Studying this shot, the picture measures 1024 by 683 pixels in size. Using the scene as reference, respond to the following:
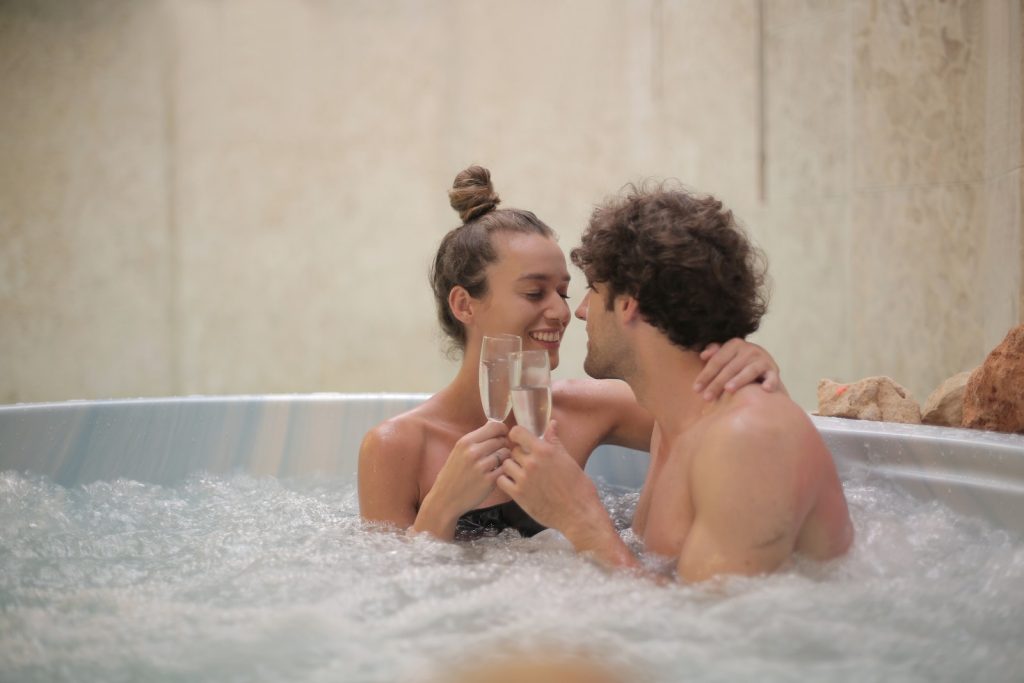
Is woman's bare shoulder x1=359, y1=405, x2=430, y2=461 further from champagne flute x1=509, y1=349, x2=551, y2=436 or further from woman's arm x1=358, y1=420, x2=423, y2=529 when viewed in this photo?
champagne flute x1=509, y1=349, x2=551, y2=436

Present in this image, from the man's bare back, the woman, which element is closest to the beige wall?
the woman

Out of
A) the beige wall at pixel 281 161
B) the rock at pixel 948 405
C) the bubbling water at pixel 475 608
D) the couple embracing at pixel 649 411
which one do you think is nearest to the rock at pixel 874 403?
the rock at pixel 948 405

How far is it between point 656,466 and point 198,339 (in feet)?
14.4

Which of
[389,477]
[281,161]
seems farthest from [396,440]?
[281,161]

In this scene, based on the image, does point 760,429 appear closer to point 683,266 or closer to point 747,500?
point 747,500

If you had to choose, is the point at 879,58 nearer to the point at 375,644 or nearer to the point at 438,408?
the point at 438,408

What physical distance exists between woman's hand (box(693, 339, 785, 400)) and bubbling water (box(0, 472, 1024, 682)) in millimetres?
282

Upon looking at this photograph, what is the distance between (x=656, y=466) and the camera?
70.2 inches

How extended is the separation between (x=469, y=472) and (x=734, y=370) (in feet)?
1.56

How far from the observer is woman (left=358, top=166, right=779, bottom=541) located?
1.91m

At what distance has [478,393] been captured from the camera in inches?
81.9

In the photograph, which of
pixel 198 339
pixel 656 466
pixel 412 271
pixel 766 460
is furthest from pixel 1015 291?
pixel 198 339

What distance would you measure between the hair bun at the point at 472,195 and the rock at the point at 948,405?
43.7 inches

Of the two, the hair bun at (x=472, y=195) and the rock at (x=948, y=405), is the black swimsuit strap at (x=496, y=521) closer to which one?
the hair bun at (x=472, y=195)
